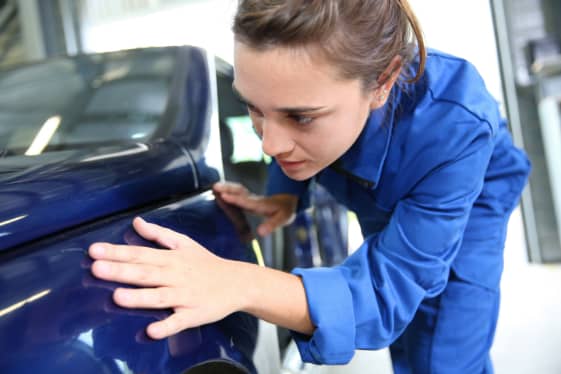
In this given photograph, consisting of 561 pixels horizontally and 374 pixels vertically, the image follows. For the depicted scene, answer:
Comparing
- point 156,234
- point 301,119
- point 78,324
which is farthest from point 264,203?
point 78,324

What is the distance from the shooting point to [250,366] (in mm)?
618

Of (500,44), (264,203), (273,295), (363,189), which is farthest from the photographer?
(500,44)

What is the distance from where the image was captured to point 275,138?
0.69m

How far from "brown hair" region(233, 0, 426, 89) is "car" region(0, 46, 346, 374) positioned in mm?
237

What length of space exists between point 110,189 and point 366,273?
14.4 inches

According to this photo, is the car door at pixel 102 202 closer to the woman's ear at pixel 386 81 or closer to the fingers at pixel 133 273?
the fingers at pixel 133 273

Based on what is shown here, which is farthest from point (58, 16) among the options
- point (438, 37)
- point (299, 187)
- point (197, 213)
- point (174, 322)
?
point (174, 322)

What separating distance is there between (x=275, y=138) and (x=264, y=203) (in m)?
0.41

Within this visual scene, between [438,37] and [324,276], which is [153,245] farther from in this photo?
[438,37]

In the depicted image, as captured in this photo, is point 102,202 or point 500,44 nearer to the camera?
point 102,202

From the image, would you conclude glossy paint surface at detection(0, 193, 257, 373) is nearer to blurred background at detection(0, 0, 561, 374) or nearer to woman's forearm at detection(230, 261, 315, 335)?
woman's forearm at detection(230, 261, 315, 335)

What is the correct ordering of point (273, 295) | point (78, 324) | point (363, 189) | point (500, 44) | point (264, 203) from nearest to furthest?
1. point (78, 324)
2. point (273, 295)
3. point (363, 189)
4. point (264, 203)
5. point (500, 44)

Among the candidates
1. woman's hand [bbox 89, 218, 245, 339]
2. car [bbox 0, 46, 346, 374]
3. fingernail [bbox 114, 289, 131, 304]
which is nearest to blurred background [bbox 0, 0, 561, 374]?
car [bbox 0, 46, 346, 374]

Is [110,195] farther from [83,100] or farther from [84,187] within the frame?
[83,100]
